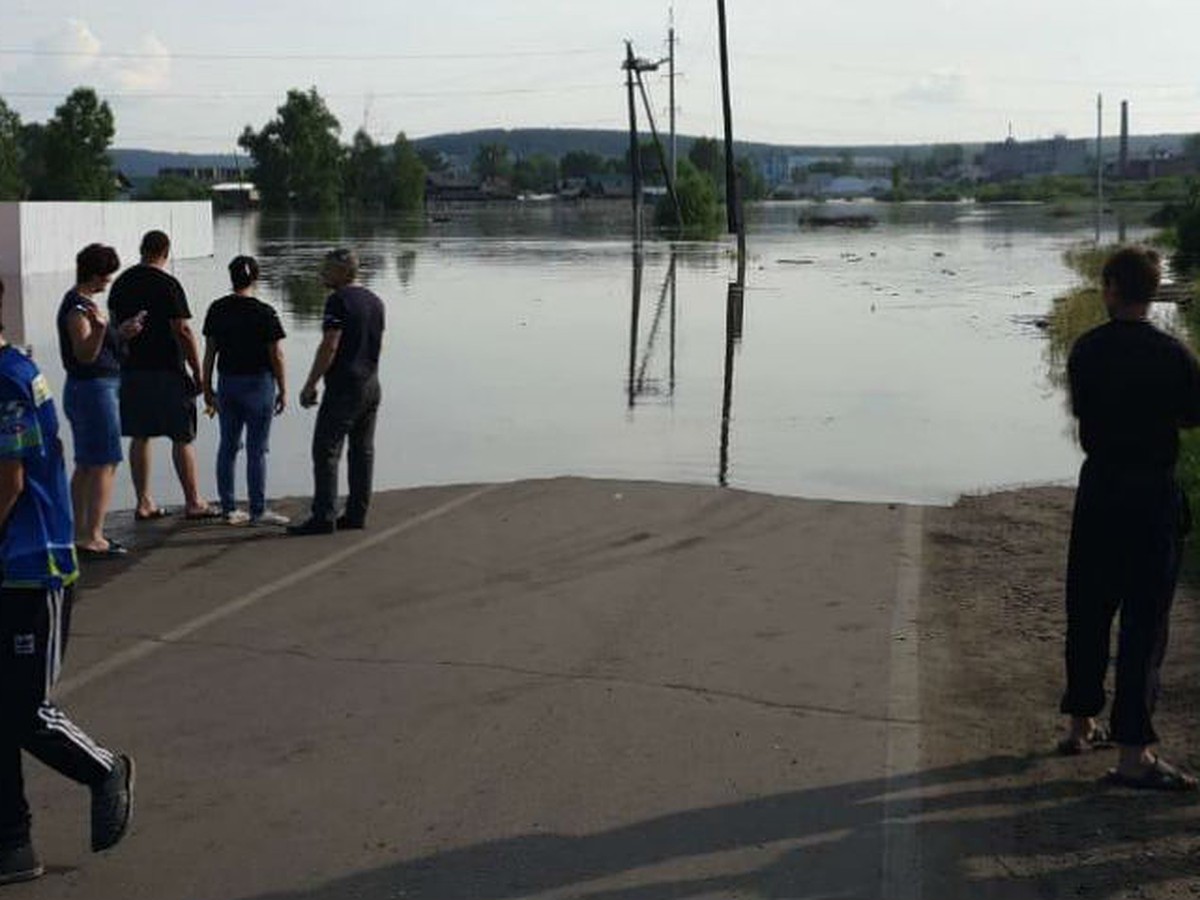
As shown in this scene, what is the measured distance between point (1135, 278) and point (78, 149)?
92.4 metres

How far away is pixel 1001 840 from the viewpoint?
195 inches

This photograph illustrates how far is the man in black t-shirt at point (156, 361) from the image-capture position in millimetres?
9508

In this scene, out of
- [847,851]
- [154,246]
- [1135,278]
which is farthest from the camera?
[154,246]

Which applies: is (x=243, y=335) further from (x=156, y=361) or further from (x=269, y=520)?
(x=269, y=520)

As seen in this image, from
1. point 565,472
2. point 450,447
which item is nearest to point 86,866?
point 565,472

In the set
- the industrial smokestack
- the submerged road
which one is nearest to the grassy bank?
the submerged road

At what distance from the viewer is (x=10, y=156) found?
89.9 metres

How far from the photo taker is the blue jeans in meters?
9.87

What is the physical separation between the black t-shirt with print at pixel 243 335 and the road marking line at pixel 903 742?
3.90 metres

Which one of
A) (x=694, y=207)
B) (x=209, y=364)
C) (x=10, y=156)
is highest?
(x=10, y=156)

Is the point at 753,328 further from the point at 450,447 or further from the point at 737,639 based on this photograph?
the point at 737,639

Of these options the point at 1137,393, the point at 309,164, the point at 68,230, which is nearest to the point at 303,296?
the point at 68,230

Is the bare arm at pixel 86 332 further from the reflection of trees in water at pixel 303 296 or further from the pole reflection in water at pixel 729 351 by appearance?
the reflection of trees in water at pixel 303 296

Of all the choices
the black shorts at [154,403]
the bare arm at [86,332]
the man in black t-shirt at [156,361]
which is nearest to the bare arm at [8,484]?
the bare arm at [86,332]
